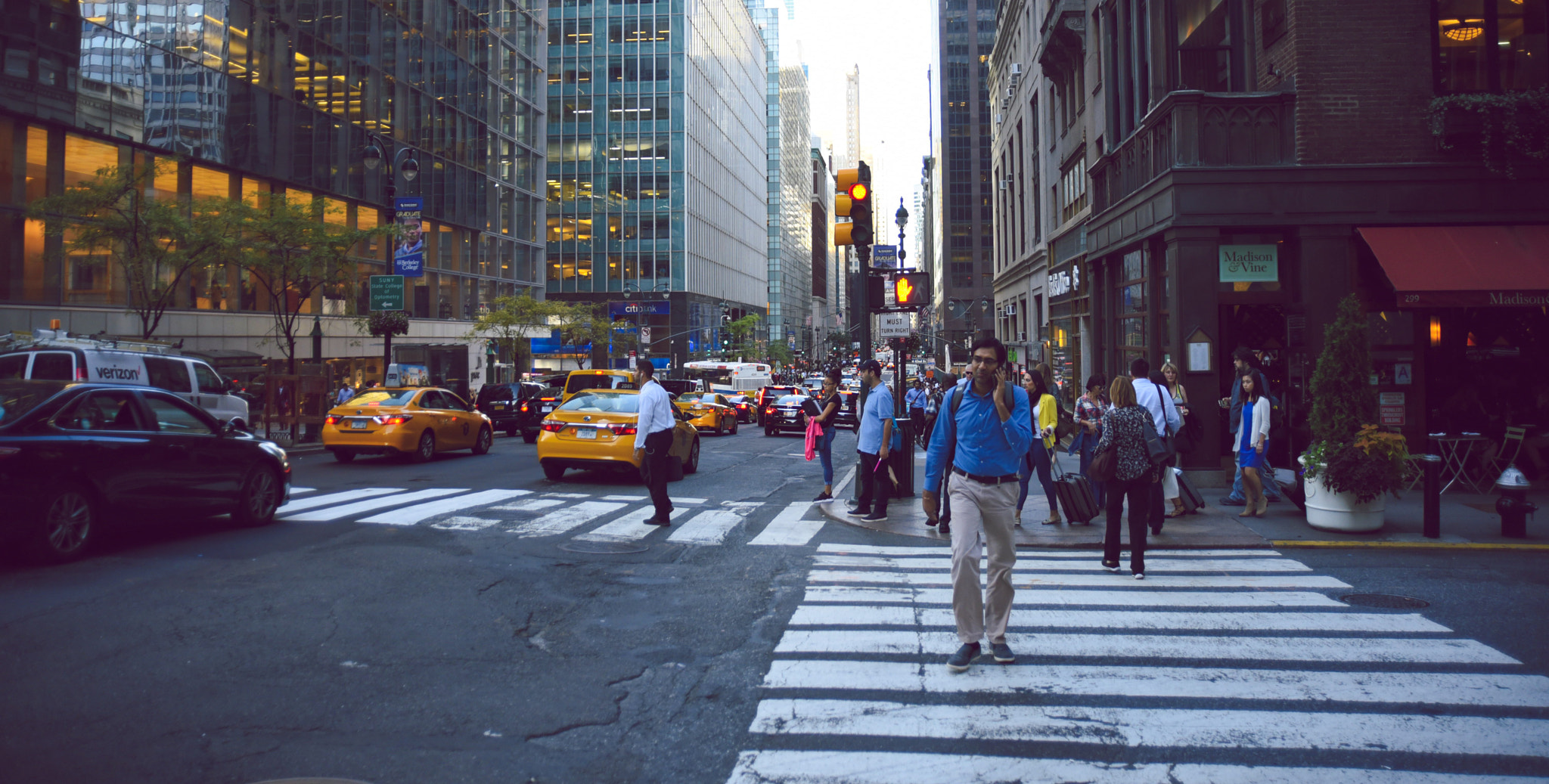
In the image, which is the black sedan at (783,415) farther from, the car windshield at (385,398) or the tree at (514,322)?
the tree at (514,322)

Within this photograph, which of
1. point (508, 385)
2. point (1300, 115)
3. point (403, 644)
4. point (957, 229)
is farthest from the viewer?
point (957, 229)

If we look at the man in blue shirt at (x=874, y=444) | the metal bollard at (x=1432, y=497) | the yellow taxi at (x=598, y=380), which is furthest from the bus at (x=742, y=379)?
the metal bollard at (x=1432, y=497)

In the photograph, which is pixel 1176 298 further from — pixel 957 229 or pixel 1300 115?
pixel 957 229

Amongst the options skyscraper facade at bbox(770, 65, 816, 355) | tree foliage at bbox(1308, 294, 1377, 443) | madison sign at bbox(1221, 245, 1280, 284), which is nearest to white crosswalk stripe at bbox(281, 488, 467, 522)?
tree foliage at bbox(1308, 294, 1377, 443)

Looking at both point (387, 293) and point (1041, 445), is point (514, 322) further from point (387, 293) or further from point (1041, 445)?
point (1041, 445)

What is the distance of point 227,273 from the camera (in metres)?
33.2

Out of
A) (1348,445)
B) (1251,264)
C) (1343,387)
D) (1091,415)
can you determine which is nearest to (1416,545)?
(1348,445)

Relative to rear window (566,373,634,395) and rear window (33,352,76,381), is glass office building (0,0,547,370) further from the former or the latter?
rear window (33,352,76,381)

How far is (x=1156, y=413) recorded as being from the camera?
33.4 ft

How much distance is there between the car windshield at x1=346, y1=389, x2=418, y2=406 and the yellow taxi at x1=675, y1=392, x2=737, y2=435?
11539mm

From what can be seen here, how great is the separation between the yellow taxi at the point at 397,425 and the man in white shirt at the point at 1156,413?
13258 mm

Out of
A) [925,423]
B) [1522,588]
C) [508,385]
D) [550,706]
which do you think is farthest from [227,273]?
[1522,588]

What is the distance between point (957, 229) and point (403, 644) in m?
112

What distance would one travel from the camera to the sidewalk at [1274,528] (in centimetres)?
977
